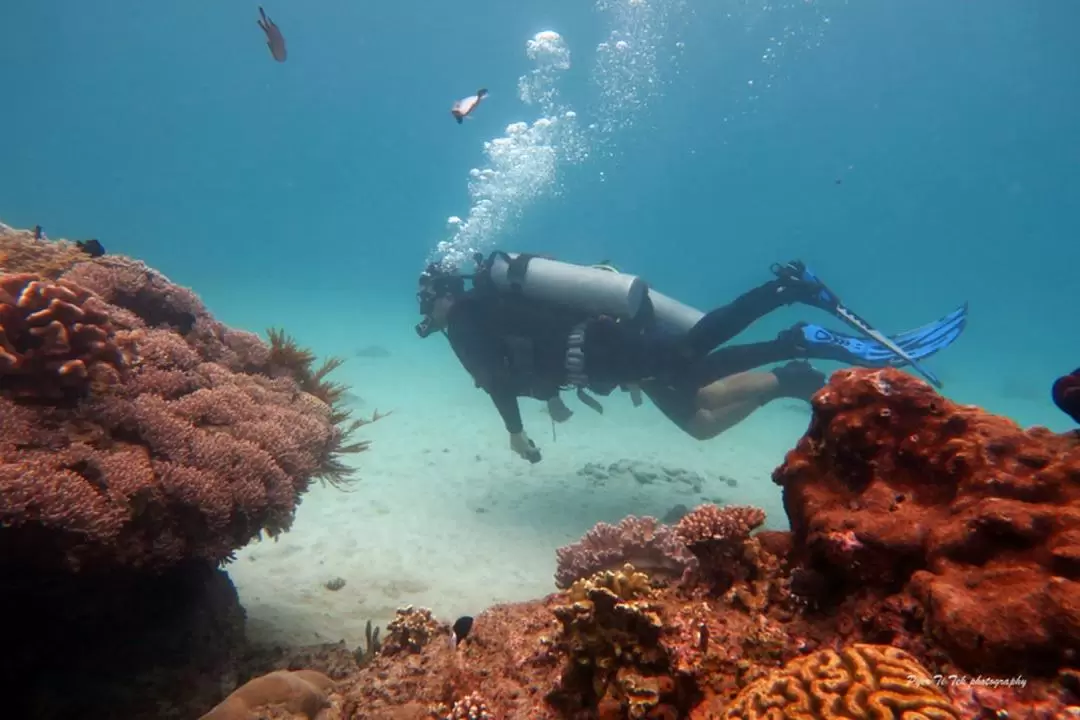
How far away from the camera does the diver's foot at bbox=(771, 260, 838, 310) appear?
34.1 ft

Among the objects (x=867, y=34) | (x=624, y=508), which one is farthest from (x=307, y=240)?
(x=624, y=508)

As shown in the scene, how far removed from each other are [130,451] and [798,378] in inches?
455

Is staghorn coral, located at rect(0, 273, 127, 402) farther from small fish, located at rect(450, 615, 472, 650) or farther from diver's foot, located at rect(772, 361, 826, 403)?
Answer: diver's foot, located at rect(772, 361, 826, 403)

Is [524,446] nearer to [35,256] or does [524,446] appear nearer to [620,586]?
[620,586]

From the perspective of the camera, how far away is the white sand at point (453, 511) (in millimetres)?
7070

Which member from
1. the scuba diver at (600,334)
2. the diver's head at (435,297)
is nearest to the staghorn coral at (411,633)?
the scuba diver at (600,334)

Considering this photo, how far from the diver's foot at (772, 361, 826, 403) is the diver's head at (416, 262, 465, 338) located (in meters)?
7.23

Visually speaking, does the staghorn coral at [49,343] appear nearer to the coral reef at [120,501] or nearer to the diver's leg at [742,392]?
the coral reef at [120,501]

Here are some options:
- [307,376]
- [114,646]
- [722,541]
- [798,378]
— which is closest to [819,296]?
[798,378]

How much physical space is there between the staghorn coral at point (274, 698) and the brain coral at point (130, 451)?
106cm

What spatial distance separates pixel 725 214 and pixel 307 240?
300ft

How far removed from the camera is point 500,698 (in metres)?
3.02

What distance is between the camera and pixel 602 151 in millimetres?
99375

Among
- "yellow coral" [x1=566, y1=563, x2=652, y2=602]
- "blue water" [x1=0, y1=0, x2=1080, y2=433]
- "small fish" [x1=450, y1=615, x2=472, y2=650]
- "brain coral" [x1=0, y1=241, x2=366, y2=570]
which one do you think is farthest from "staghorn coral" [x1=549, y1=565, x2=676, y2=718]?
"blue water" [x1=0, y1=0, x2=1080, y2=433]
